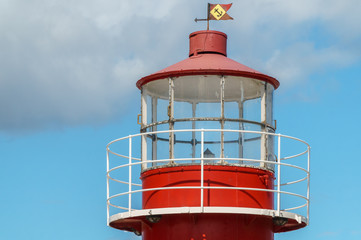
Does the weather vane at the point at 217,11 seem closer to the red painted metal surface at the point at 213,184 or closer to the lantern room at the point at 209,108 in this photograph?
the lantern room at the point at 209,108

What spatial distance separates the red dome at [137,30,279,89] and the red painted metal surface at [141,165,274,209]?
7.78 feet

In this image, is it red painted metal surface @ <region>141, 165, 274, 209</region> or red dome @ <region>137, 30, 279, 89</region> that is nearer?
red painted metal surface @ <region>141, 165, 274, 209</region>

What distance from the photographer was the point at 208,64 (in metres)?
22.7

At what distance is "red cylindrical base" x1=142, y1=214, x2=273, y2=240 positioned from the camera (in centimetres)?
2166

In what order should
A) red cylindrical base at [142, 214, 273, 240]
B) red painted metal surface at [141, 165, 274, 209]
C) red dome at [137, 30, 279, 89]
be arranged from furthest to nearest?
red dome at [137, 30, 279, 89], red painted metal surface at [141, 165, 274, 209], red cylindrical base at [142, 214, 273, 240]

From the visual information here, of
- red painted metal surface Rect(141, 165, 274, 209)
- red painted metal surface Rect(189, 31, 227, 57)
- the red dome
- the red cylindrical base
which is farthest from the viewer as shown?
red painted metal surface Rect(189, 31, 227, 57)

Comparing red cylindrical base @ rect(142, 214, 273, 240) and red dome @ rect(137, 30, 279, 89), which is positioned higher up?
red dome @ rect(137, 30, 279, 89)

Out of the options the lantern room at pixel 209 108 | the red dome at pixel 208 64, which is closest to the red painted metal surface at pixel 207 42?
the red dome at pixel 208 64

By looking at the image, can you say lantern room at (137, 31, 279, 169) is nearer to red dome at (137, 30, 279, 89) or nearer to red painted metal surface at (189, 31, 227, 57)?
red dome at (137, 30, 279, 89)

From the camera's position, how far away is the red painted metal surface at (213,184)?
21844 mm

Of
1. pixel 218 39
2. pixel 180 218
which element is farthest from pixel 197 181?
pixel 218 39

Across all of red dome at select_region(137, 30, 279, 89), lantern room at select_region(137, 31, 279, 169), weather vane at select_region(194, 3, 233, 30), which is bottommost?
lantern room at select_region(137, 31, 279, 169)

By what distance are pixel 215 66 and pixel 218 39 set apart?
147cm

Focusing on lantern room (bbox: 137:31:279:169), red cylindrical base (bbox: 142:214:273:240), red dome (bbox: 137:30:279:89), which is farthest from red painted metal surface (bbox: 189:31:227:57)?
red cylindrical base (bbox: 142:214:273:240)
